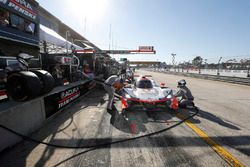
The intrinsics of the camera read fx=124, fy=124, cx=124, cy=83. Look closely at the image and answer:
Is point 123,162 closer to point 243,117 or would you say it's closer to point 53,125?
point 53,125

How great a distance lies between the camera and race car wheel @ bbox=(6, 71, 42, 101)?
7.72 feet

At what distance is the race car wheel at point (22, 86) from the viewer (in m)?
2.35

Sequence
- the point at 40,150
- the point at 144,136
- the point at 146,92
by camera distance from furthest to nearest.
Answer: the point at 146,92 < the point at 144,136 < the point at 40,150

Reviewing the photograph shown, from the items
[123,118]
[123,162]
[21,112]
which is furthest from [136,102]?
[21,112]

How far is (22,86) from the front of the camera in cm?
238

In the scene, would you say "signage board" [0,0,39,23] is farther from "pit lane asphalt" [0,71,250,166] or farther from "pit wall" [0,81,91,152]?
"pit lane asphalt" [0,71,250,166]

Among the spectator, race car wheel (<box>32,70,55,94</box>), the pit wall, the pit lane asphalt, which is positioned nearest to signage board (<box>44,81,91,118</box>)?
the pit wall

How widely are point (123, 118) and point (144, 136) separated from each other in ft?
3.66

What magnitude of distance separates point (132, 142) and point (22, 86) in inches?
95.1

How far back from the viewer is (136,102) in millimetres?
4059

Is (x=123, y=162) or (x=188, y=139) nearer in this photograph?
(x=123, y=162)

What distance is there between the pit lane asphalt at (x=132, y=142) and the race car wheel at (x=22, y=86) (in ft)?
3.12

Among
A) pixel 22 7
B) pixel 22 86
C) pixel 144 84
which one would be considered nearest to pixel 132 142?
pixel 22 86

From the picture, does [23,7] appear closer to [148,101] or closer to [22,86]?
[22,86]
